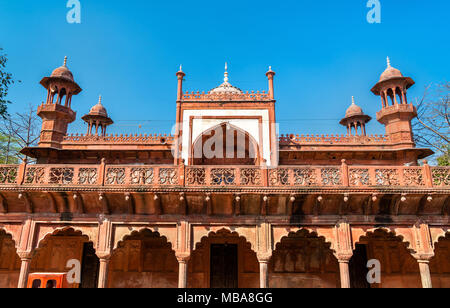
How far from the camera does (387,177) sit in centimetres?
1141

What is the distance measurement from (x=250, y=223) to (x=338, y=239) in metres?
2.82

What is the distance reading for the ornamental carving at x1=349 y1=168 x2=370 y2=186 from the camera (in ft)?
37.1

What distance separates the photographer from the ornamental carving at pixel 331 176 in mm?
11320

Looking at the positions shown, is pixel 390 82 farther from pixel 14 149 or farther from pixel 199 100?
pixel 14 149

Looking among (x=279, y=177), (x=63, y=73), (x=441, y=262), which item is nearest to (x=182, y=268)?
(x=279, y=177)

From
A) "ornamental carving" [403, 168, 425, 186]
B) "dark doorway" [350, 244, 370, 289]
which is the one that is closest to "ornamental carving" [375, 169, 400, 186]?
"ornamental carving" [403, 168, 425, 186]

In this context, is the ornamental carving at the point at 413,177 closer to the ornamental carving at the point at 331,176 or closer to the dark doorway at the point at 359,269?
the ornamental carving at the point at 331,176

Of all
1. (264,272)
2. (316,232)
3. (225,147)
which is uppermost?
(225,147)

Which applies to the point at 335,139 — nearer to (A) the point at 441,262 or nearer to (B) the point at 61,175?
(A) the point at 441,262

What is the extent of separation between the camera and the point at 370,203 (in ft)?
37.6

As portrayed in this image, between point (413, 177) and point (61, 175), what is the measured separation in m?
11.2

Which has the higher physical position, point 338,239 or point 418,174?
point 418,174
